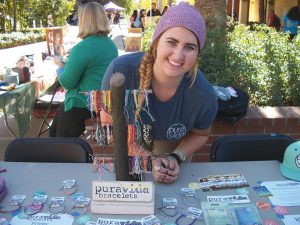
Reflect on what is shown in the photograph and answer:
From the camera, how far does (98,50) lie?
3141 millimetres

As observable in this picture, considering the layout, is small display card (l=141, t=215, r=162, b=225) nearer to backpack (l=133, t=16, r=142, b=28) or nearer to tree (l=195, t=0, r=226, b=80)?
tree (l=195, t=0, r=226, b=80)

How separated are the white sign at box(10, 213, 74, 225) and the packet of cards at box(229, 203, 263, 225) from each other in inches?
23.0

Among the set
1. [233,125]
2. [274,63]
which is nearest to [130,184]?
[233,125]

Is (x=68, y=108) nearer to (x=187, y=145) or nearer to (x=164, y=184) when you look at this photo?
(x=187, y=145)

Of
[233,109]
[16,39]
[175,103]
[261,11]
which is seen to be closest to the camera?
[175,103]

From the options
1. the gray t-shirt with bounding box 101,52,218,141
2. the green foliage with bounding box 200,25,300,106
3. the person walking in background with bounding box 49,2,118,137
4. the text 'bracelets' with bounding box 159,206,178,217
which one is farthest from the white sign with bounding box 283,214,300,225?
the green foliage with bounding box 200,25,300,106

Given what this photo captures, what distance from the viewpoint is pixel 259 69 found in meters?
3.90

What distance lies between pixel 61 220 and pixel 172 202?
1.37ft

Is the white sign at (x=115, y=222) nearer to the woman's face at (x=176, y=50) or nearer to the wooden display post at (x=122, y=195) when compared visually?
the wooden display post at (x=122, y=195)

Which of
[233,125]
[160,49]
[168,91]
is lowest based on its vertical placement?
[233,125]

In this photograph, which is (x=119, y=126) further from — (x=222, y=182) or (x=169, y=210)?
(x=222, y=182)

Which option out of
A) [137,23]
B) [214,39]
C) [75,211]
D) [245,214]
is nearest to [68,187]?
[75,211]

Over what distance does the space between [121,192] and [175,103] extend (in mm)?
617

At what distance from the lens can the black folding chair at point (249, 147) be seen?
1913 mm
